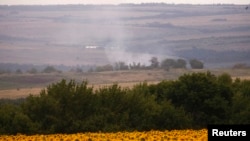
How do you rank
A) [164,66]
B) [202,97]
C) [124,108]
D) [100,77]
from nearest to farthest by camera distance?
[124,108] → [202,97] → [100,77] → [164,66]

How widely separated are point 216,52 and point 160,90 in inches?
4484

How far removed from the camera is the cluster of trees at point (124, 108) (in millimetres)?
36250

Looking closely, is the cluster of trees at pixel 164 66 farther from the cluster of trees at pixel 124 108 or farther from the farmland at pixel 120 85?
the cluster of trees at pixel 124 108

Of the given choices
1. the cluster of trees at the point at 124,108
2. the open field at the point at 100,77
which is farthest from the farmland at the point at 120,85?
the open field at the point at 100,77

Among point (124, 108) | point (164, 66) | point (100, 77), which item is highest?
point (164, 66)

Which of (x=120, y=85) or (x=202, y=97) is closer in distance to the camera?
(x=202, y=97)

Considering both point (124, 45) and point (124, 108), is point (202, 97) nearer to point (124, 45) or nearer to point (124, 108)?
point (124, 108)

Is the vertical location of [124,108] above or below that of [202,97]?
below

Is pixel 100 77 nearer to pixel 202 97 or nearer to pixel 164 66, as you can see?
pixel 164 66

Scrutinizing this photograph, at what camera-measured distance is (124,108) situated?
40812 mm

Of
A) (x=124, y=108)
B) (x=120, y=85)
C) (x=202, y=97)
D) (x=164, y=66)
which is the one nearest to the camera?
(x=124, y=108)

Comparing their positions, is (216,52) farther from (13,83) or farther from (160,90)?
(160,90)

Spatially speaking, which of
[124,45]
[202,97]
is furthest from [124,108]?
[124,45]

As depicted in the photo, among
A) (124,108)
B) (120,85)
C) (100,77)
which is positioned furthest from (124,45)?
(124,108)
